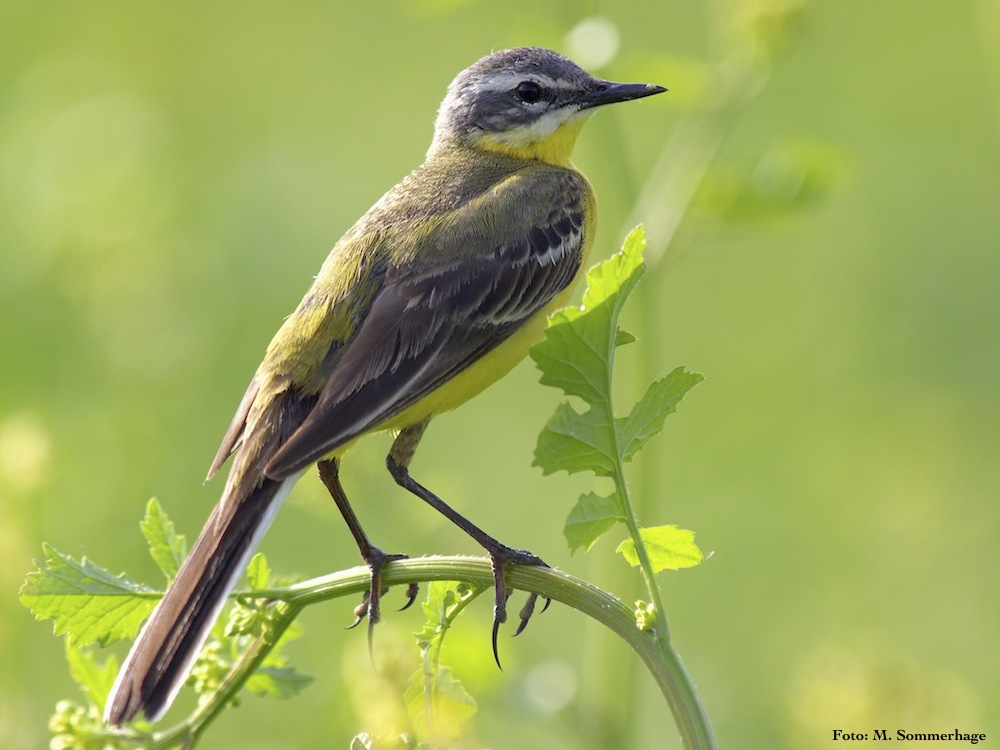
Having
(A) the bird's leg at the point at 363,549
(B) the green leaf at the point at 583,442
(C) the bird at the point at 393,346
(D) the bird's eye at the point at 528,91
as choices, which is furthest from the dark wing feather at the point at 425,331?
(B) the green leaf at the point at 583,442

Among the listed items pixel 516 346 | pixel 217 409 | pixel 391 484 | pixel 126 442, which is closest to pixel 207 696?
pixel 516 346

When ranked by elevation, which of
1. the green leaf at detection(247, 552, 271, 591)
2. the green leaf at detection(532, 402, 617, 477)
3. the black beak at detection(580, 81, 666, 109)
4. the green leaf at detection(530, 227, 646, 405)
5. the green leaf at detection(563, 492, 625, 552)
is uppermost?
the black beak at detection(580, 81, 666, 109)

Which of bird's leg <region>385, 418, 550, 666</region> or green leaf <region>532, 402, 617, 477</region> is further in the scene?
bird's leg <region>385, 418, 550, 666</region>

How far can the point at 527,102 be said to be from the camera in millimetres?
6621

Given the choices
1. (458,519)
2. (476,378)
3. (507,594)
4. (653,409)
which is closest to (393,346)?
(476,378)

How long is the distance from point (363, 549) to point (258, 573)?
4.51ft

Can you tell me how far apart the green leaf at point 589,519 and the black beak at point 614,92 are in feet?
11.0

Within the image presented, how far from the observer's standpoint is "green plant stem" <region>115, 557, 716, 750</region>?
295 centimetres

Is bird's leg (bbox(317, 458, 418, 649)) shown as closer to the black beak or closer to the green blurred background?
the green blurred background

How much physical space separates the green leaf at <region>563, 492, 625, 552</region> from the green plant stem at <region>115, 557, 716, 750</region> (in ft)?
0.31

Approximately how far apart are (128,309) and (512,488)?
2.99 metres

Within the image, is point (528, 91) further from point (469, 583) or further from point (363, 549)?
point (469, 583)

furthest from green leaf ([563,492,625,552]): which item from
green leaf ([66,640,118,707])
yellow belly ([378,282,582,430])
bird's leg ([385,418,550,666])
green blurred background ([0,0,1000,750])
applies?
yellow belly ([378,282,582,430])

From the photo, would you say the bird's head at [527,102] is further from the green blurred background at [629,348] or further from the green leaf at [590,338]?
the green leaf at [590,338]
